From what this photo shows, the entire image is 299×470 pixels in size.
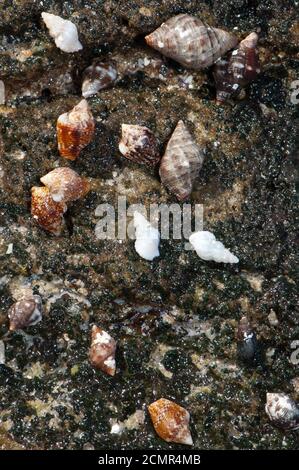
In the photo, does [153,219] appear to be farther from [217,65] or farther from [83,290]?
[217,65]

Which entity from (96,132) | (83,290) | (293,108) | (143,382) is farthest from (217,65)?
Answer: (143,382)

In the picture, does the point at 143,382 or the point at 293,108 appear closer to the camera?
the point at 143,382

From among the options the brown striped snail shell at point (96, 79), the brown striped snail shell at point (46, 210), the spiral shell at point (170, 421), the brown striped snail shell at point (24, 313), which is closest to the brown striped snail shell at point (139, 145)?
the brown striped snail shell at point (96, 79)

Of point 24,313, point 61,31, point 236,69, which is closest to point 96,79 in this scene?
point 61,31

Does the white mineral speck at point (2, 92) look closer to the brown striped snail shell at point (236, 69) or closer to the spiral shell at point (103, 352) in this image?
the brown striped snail shell at point (236, 69)

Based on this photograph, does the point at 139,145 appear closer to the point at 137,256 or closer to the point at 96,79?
the point at 96,79
